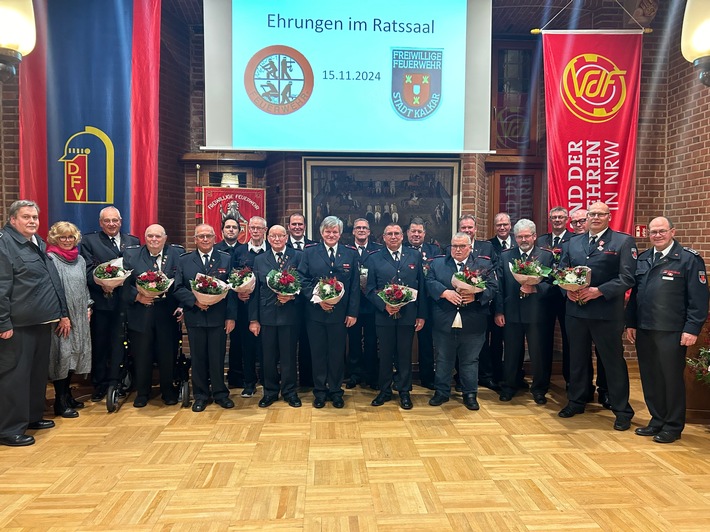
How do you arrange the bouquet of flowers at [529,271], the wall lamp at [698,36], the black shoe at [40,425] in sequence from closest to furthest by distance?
the wall lamp at [698,36] < the black shoe at [40,425] < the bouquet of flowers at [529,271]

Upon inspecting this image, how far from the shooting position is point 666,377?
3.96 meters

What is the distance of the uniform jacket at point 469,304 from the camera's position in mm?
4637

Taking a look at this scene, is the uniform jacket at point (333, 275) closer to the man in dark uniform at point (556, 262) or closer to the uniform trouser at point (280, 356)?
Result: the uniform trouser at point (280, 356)

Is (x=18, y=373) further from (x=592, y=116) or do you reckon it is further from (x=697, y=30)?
(x=592, y=116)

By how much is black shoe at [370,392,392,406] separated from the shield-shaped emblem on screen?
2907 millimetres

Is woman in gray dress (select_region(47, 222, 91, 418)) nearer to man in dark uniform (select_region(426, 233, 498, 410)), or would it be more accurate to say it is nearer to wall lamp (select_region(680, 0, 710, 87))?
man in dark uniform (select_region(426, 233, 498, 410))

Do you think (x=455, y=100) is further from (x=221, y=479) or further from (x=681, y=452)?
(x=221, y=479)

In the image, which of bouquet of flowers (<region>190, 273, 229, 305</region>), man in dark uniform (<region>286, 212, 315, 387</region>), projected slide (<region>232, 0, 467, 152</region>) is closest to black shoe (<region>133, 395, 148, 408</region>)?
bouquet of flowers (<region>190, 273, 229, 305</region>)

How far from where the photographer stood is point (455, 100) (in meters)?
5.35

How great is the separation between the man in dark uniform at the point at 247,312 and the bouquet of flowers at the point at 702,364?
3.95m

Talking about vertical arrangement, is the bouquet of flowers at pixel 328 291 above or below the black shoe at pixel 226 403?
above

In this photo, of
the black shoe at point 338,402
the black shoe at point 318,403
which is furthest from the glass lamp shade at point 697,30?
the black shoe at point 318,403

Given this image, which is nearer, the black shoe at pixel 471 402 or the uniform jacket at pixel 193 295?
the uniform jacket at pixel 193 295

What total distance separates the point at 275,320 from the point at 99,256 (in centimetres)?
184
